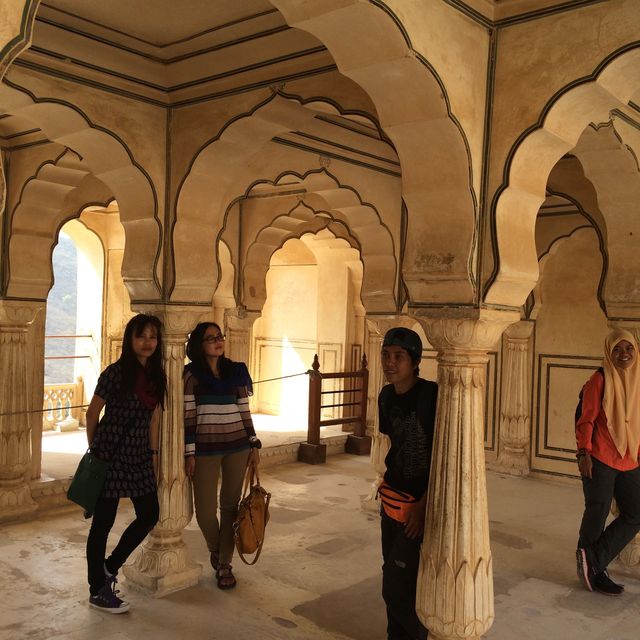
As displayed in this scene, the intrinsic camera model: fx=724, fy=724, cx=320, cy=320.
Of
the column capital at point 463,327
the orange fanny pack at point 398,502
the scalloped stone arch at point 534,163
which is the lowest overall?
the orange fanny pack at point 398,502

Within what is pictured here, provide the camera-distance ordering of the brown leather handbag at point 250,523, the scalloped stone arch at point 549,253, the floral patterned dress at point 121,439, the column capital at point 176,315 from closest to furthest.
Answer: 1. the floral patterned dress at point 121,439
2. the brown leather handbag at point 250,523
3. the column capital at point 176,315
4. the scalloped stone arch at point 549,253

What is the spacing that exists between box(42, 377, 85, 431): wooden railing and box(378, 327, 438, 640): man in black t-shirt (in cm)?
832

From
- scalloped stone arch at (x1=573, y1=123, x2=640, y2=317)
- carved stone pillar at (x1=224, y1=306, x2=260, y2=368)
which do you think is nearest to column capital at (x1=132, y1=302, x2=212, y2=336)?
scalloped stone arch at (x1=573, y1=123, x2=640, y2=317)

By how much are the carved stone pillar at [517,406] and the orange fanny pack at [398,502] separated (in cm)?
579

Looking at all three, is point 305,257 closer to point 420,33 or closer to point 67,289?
point 420,33

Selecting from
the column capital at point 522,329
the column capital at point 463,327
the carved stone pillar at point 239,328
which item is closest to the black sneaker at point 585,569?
the column capital at point 463,327

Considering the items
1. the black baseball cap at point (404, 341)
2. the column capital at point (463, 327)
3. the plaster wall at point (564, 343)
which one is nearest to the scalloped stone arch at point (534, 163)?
the column capital at point (463, 327)

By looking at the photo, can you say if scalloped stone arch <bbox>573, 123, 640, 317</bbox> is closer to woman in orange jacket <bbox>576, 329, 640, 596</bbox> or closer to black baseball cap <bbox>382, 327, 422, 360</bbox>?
woman in orange jacket <bbox>576, 329, 640, 596</bbox>

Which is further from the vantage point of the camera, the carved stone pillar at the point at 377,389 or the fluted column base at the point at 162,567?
the carved stone pillar at the point at 377,389

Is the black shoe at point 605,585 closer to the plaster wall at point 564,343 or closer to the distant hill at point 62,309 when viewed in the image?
the plaster wall at point 564,343

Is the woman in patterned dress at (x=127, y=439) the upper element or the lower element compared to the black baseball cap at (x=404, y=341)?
lower

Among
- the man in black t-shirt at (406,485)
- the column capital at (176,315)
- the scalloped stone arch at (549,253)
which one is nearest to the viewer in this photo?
the man in black t-shirt at (406,485)

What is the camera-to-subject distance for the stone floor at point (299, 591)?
13.0ft

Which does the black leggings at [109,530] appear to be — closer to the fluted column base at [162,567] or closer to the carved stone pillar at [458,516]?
the fluted column base at [162,567]
